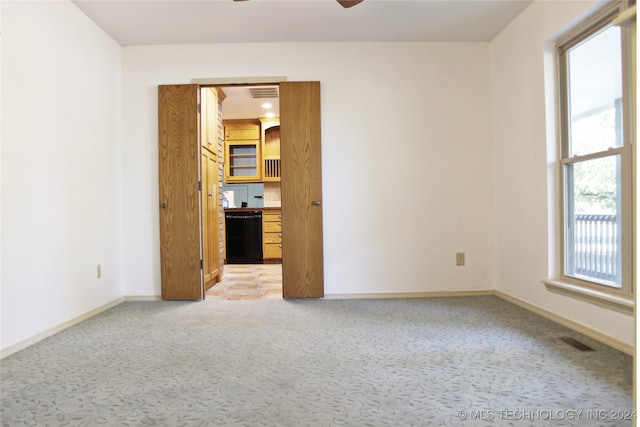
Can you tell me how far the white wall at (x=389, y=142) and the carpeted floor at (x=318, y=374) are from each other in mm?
772

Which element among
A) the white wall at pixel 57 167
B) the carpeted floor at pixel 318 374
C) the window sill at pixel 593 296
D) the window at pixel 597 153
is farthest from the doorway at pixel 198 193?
the window at pixel 597 153

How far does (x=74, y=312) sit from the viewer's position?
2695 mm

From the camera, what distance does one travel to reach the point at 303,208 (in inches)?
134

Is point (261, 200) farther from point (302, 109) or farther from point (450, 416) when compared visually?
point (450, 416)

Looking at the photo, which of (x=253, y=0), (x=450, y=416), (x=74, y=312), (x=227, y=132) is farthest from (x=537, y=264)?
(x=227, y=132)

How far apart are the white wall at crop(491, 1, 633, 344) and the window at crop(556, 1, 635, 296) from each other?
0.11m

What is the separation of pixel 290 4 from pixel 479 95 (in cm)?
203

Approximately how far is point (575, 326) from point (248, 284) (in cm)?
323

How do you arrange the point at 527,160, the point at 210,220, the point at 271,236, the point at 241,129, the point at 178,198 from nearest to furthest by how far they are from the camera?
the point at 527,160 → the point at 178,198 → the point at 210,220 → the point at 271,236 → the point at 241,129

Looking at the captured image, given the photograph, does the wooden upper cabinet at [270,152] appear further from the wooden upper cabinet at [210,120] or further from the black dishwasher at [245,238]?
the wooden upper cabinet at [210,120]

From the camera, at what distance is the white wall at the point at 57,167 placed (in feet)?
7.06

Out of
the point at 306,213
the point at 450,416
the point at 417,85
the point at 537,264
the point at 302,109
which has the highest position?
the point at 417,85

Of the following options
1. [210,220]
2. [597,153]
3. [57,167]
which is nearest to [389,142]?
[597,153]

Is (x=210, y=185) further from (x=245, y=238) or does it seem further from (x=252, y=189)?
(x=252, y=189)
